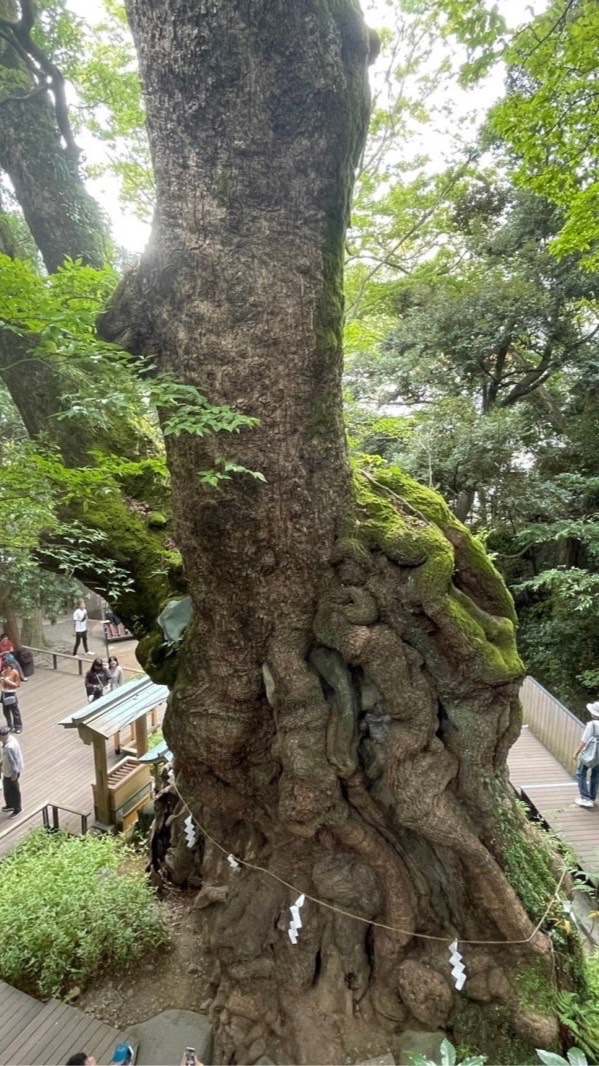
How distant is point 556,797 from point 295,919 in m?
4.79

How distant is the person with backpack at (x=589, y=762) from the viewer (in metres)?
6.52

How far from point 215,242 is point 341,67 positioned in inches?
43.1

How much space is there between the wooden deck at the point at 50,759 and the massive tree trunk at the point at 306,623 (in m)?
4.68

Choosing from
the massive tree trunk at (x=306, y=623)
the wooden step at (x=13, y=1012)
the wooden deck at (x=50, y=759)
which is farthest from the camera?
the wooden deck at (x=50, y=759)

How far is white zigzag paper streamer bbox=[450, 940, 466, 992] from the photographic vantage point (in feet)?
12.2

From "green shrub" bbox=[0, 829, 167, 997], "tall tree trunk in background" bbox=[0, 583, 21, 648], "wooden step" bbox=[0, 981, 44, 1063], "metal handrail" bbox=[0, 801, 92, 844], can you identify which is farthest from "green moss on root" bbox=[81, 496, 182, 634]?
"tall tree trunk in background" bbox=[0, 583, 21, 648]

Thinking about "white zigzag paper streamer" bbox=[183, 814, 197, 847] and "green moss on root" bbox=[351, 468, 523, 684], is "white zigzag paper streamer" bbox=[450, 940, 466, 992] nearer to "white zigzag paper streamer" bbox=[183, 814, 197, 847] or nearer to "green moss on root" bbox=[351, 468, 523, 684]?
"green moss on root" bbox=[351, 468, 523, 684]

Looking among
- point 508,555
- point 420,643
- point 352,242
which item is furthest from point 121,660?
A: point 420,643

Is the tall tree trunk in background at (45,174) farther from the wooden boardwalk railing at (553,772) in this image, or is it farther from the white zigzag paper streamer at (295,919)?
the wooden boardwalk railing at (553,772)

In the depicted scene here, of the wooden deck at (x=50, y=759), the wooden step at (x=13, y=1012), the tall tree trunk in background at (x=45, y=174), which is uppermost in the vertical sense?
the tall tree trunk in background at (x=45, y=174)

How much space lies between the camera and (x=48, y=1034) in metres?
4.48

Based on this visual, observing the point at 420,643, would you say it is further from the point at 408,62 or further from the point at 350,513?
the point at 408,62

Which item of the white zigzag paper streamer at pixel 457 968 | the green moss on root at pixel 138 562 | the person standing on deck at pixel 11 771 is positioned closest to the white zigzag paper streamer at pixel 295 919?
the white zigzag paper streamer at pixel 457 968

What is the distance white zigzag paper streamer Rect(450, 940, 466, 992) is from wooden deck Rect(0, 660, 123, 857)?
5715 mm
